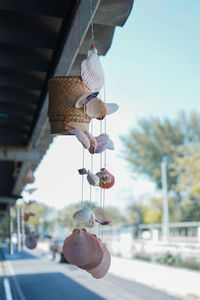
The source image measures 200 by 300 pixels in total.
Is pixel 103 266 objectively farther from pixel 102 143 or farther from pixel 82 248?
pixel 102 143

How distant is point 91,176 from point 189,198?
24.8 metres

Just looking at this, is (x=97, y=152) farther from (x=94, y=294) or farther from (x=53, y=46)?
(x=94, y=294)

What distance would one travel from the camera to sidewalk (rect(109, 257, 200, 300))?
626 centimetres

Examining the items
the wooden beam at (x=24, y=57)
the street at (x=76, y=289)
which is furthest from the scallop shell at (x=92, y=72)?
the street at (x=76, y=289)

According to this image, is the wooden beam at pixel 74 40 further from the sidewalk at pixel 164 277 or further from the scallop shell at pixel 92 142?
the sidewalk at pixel 164 277

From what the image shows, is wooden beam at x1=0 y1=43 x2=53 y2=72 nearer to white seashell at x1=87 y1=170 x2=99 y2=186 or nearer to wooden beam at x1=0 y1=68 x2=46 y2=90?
wooden beam at x1=0 y1=68 x2=46 y2=90

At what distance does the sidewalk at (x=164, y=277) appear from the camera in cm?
626

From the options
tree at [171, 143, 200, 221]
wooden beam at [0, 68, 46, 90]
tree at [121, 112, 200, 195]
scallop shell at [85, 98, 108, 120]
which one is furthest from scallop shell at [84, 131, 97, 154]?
tree at [121, 112, 200, 195]

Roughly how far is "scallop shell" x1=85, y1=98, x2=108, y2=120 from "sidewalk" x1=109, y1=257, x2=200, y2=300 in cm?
558

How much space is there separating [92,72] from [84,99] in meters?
0.09

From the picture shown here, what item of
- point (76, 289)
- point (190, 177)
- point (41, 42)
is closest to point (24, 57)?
point (41, 42)

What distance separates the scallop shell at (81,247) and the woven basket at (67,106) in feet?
1.28

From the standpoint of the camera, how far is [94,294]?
21.9ft

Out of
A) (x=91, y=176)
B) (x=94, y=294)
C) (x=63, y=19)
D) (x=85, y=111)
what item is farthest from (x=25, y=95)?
(x=94, y=294)
